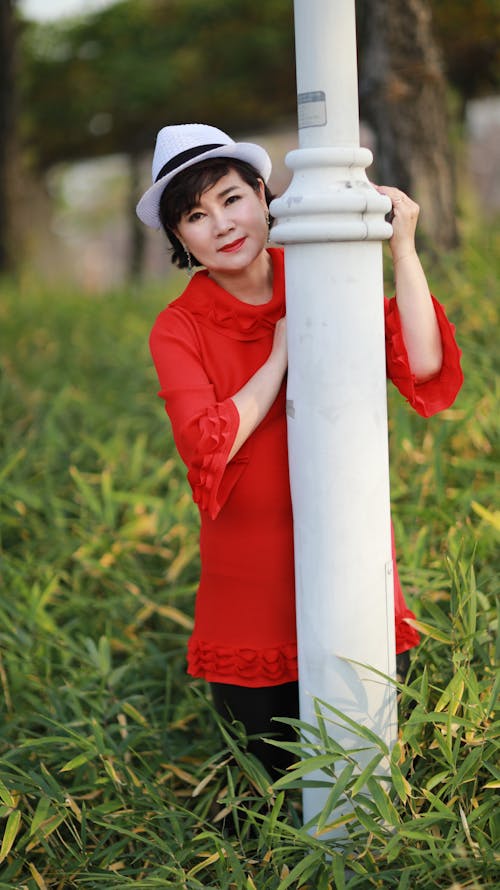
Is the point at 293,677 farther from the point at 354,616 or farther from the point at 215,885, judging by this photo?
the point at 215,885

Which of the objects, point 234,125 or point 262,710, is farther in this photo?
point 234,125

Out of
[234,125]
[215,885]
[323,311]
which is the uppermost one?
[234,125]

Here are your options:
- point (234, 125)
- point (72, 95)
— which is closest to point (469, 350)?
point (234, 125)

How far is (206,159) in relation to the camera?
186cm

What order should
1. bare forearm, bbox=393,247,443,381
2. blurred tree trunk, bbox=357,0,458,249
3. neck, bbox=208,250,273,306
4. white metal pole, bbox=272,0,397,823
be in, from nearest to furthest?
white metal pole, bbox=272,0,397,823, bare forearm, bbox=393,247,443,381, neck, bbox=208,250,273,306, blurred tree trunk, bbox=357,0,458,249

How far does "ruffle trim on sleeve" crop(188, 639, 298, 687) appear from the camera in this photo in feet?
6.44

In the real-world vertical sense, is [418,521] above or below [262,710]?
above

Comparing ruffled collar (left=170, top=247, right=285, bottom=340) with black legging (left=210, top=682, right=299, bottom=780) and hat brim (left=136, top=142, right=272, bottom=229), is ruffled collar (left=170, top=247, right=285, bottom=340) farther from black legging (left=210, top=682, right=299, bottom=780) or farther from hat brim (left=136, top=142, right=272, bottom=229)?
black legging (left=210, top=682, right=299, bottom=780)

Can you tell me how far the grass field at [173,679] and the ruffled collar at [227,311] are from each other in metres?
0.60

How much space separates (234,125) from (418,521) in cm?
1075

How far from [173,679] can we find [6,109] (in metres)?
7.69

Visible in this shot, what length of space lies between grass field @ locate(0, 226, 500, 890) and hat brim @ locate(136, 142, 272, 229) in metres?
0.85

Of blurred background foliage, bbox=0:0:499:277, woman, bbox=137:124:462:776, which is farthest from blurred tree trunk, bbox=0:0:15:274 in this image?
woman, bbox=137:124:462:776

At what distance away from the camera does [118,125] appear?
13891mm
